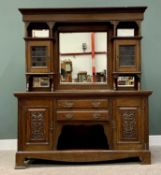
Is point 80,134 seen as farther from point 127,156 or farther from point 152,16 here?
point 152,16

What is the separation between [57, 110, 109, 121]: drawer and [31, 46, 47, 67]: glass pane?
1.91ft

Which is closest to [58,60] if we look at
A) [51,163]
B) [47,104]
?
[47,104]

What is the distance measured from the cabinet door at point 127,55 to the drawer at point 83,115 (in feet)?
1.71

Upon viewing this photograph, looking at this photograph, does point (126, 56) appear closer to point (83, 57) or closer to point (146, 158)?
point (83, 57)

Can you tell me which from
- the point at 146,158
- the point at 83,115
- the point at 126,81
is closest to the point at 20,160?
the point at 83,115

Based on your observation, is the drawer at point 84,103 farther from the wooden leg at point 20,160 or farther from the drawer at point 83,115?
the wooden leg at point 20,160

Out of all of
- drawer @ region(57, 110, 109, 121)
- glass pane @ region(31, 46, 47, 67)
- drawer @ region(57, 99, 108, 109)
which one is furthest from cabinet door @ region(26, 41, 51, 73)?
drawer @ region(57, 110, 109, 121)

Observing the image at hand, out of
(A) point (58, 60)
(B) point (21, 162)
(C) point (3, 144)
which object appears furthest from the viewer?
(C) point (3, 144)

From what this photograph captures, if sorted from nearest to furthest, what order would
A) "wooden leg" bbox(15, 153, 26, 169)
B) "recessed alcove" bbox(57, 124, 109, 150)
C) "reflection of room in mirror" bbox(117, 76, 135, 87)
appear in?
"wooden leg" bbox(15, 153, 26, 169), "reflection of room in mirror" bbox(117, 76, 135, 87), "recessed alcove" bbox(57, 124, 109, 150)

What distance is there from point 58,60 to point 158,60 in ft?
4.46

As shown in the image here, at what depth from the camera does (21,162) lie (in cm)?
323

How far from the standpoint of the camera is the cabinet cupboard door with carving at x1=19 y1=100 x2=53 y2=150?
10.7 feet

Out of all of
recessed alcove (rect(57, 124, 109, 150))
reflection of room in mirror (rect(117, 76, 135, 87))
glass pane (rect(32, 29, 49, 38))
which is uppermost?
glass pane (rect(32, 29, 49, 38))

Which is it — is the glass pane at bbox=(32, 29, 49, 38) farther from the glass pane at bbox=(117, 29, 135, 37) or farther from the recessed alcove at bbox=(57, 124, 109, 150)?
the recessed alcove at bbox=(57, 124, 109, 150)
